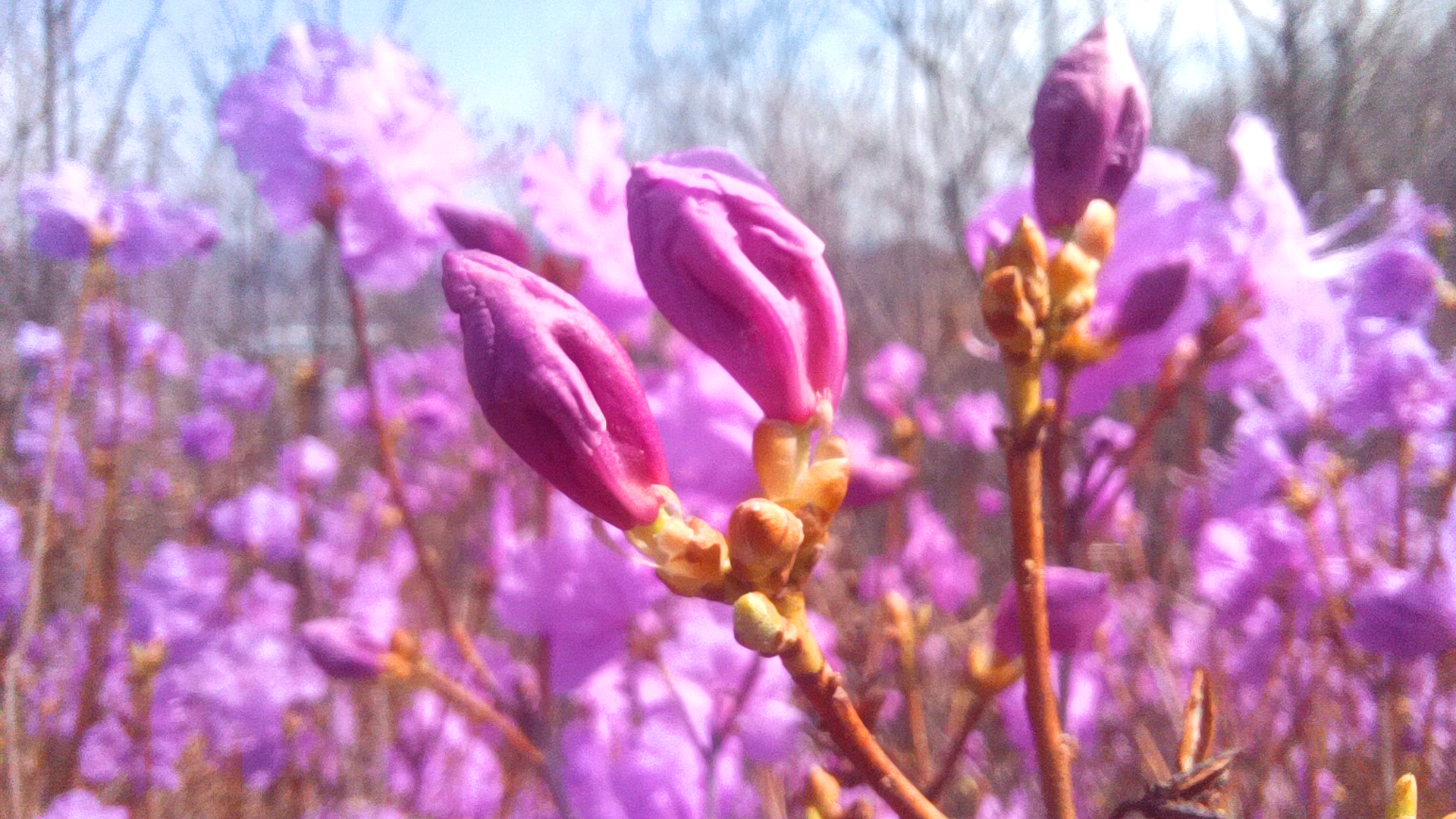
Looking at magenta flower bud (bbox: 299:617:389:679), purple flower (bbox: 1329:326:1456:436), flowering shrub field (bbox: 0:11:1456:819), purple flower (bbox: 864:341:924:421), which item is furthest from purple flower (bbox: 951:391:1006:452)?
magenta flower bud (bbox: 299:617:389:679)

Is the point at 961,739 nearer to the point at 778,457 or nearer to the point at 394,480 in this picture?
the point at 778,457

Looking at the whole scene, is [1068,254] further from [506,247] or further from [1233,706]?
[1233,706]

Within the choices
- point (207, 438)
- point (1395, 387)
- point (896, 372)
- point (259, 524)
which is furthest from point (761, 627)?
point (207, 438)

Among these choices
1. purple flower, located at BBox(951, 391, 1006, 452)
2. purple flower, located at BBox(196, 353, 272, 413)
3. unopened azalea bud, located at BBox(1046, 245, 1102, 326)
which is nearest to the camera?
unopened azalea bud, located at BBox(1046, 245, 1102, 326)

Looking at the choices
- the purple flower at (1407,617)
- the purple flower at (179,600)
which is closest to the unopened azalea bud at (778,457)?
the purple flower at (1407,617)

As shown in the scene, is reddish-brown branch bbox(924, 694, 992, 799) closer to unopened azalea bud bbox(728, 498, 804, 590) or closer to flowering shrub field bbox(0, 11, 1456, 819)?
flowering shrub field bbox(0, 11, 1456, 819)

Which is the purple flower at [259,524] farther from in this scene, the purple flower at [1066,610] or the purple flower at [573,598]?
the purple flower at [1066,610]
